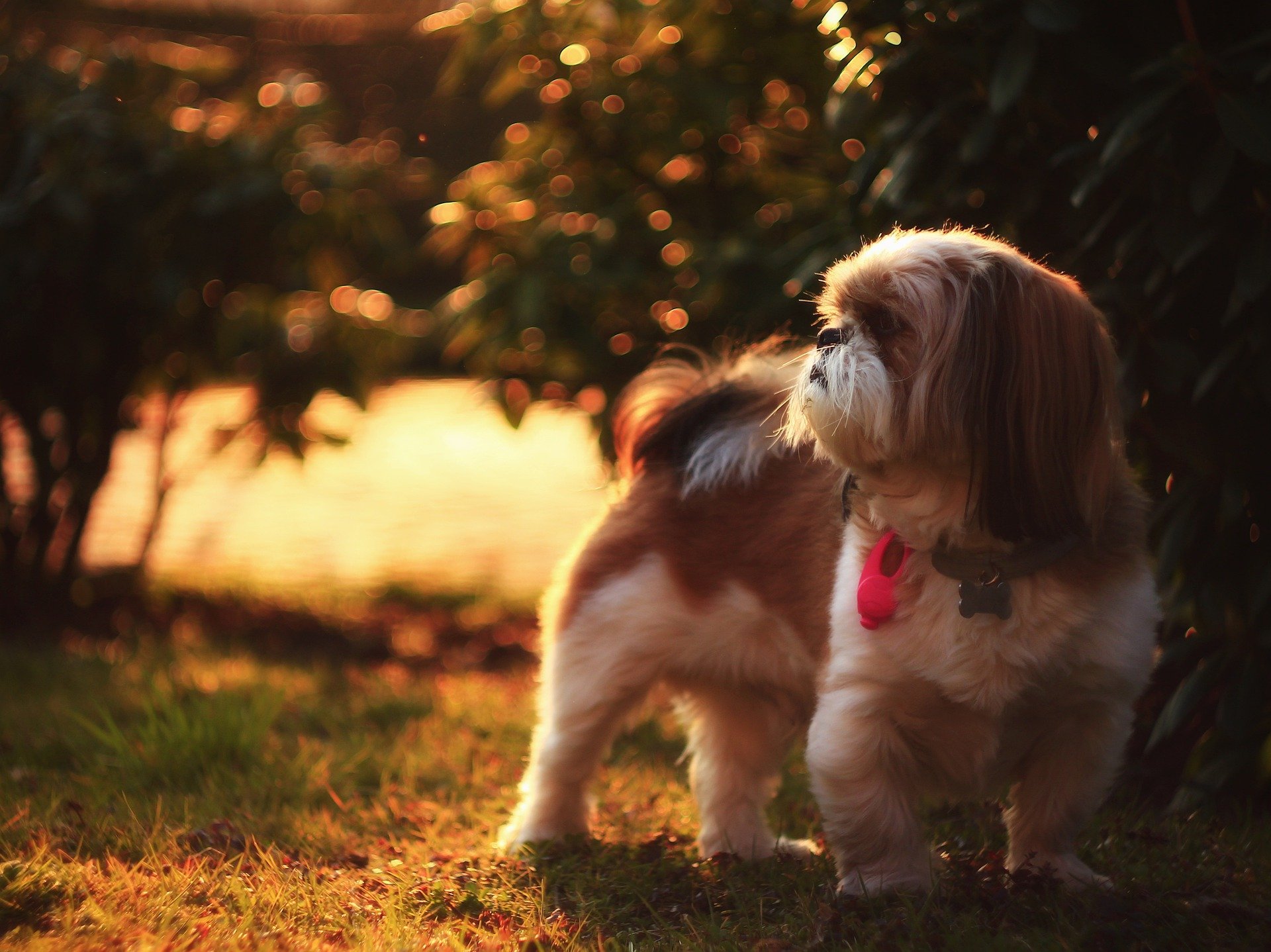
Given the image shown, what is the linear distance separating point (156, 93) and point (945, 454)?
4.74 m

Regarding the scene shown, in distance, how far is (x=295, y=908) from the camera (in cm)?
262

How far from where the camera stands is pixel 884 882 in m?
2.55

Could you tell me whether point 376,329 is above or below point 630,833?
above

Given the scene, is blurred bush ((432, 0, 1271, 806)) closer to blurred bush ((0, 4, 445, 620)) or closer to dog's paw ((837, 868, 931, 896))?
dog's paw ((837, 868, 931, 896))

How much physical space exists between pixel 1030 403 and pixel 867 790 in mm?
847

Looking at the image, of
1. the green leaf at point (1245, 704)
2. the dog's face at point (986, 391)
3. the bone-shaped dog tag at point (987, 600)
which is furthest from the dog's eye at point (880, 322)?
the green leaf at point (1245, 704)

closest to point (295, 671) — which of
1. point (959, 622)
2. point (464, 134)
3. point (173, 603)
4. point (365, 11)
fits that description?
point (173, 603)

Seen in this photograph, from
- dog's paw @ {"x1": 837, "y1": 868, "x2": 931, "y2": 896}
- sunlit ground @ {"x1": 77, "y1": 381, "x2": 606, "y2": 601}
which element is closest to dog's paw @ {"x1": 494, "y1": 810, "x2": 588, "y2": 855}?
dog's paw @ {"x1": 837, "y1": 868, "x2": 931, "y2": 896}

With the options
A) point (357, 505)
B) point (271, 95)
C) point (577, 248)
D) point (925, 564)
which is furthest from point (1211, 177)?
point (357, 505)

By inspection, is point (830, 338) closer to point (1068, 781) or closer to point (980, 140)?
point (980, 140)

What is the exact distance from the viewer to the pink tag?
2467 mm

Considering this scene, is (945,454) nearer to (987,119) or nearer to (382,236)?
(987,119)

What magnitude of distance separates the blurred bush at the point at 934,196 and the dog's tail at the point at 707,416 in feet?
0.96

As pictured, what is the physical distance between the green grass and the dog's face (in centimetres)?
76
